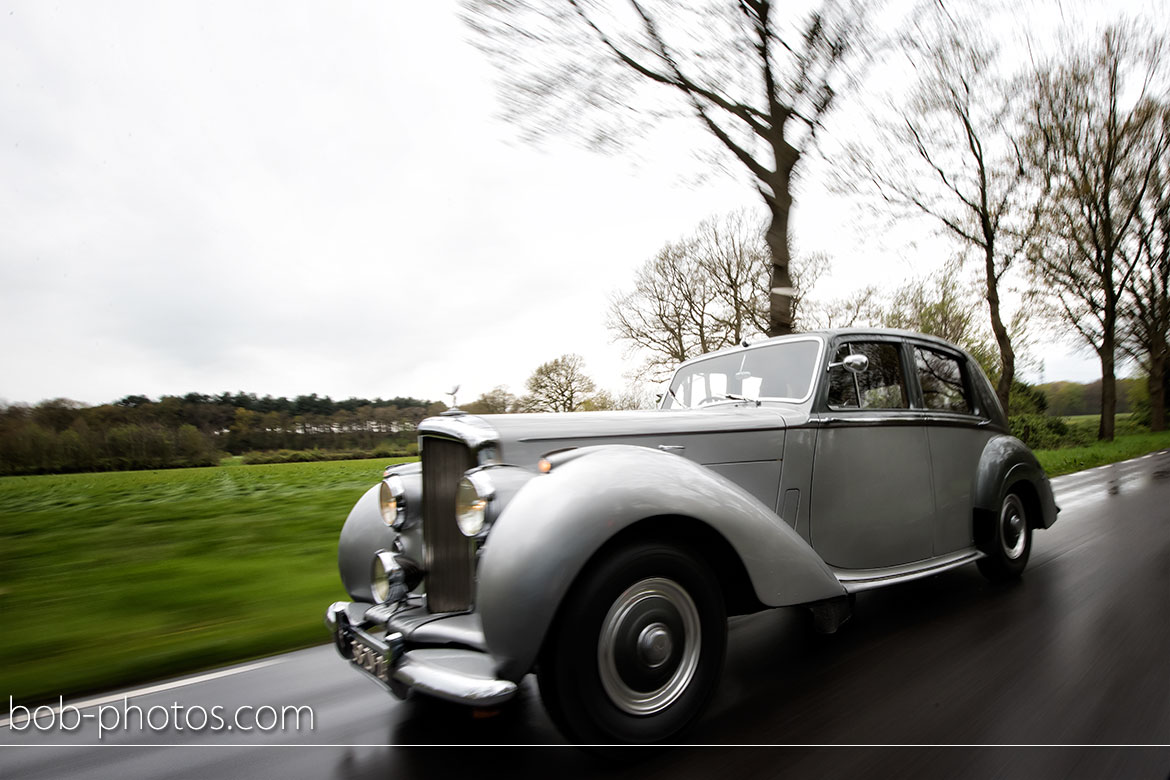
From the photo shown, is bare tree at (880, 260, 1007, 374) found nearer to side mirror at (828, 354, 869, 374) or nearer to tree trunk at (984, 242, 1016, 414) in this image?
tree trunk at (984, 242, 1016, 414)

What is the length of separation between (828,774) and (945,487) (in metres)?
2.45

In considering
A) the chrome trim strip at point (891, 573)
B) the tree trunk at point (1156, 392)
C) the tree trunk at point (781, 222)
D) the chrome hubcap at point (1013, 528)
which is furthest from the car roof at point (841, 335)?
the tree trunk at point (1156, 392)

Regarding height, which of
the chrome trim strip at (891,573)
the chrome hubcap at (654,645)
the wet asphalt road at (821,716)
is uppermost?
the chrome hubcap at (654,645)

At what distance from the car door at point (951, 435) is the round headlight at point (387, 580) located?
319cm

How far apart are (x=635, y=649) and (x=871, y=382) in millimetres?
2321

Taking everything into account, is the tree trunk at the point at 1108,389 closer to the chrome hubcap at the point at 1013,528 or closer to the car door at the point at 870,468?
the chrome hubcap at the point at 1013,528

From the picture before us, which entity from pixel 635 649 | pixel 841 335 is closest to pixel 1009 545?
pixel 841 335

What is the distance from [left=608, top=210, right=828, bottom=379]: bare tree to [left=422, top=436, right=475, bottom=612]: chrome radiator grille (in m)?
19.9

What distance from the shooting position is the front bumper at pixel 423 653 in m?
1.99

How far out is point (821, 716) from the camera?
2570mm

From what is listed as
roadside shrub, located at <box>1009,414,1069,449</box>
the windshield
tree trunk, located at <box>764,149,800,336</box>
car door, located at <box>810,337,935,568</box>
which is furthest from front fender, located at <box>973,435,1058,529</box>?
roadside shrub, located at <box>1009,414,1069,449</box>

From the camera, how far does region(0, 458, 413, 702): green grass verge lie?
3492 millimetres

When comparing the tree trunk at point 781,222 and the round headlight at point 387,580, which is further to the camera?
the tree trunk at point 781,222

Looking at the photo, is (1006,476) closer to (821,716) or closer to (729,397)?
(729,397)
